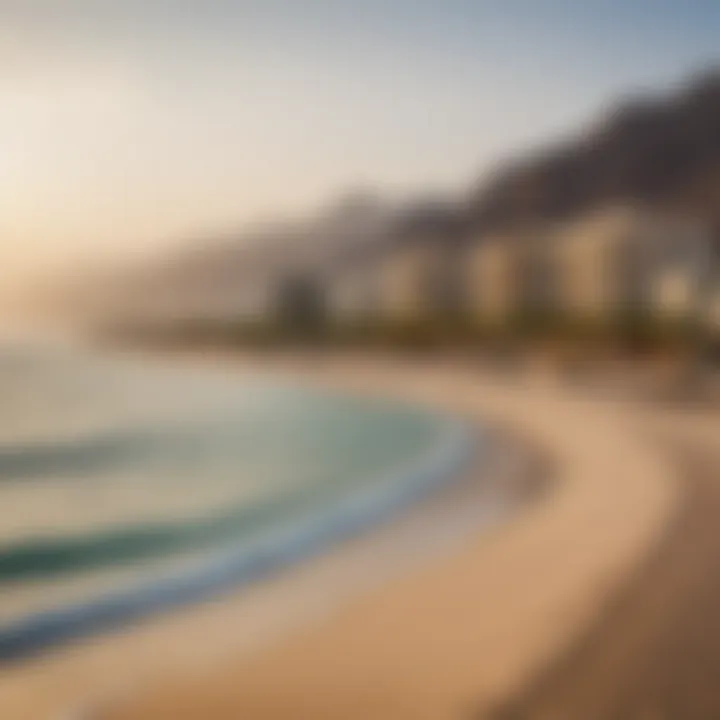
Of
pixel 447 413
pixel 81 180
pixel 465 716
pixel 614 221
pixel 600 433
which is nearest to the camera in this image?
pixel 465 716

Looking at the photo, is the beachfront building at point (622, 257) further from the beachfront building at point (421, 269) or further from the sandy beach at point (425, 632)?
the sandy beach at point (425, 632)

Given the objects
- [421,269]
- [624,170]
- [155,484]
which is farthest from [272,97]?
[155,484]

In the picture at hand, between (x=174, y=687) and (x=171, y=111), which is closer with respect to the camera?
(x=174, y=687)

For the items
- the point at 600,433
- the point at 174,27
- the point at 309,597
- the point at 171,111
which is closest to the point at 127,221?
the point at 171,111

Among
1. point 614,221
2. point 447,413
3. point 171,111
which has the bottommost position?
point 447,413

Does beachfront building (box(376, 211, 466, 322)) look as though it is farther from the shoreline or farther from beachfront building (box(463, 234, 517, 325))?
the shoreline

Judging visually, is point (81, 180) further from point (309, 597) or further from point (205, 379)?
point (205, 379)

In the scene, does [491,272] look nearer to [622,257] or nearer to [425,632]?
[622,257]
